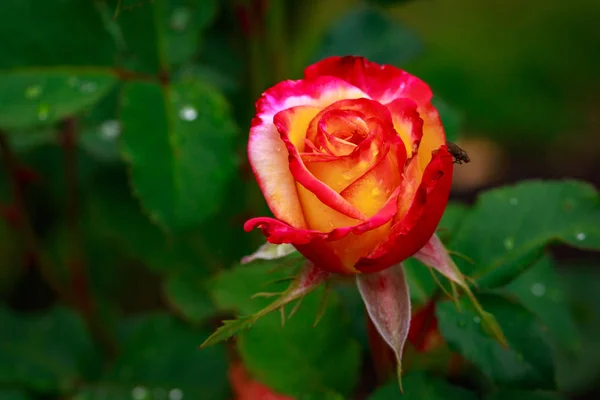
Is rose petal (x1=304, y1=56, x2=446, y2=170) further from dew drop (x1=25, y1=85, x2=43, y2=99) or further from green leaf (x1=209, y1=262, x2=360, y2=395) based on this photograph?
dew drop (x1=25, y1=85, x2=43, y2=99)

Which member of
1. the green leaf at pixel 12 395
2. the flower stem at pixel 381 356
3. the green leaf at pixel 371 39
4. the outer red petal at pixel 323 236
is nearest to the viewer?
the outer red petal at pixel 323 236

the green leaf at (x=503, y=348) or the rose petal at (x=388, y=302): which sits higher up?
the rose petal at (x=388, y=302)

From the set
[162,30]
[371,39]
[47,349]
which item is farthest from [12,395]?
[371,39]

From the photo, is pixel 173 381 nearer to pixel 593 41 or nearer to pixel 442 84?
pixel 442 84

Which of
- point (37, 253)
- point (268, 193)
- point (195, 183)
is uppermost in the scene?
point (268, 193)

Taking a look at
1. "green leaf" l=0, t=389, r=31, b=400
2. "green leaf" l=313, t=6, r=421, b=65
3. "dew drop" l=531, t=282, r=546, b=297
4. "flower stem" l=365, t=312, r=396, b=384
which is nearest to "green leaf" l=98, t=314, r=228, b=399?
"green leaf" l=0, t=389, r=31, b=400

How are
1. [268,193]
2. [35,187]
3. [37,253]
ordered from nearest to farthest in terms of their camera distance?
[268,193]
[37,253]
[35,187]

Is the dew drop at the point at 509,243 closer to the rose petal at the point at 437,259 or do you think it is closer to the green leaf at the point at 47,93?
the rose petal at the point at 437,259

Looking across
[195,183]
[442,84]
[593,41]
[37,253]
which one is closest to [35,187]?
[37,253]

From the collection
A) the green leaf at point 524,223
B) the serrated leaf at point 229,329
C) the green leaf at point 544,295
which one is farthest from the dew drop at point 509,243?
the serrated leaf at point 229,329
